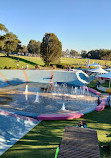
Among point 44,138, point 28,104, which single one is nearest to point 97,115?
point 44,138

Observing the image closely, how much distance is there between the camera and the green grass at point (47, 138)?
5375 millimetres

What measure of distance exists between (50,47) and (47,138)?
102 ft

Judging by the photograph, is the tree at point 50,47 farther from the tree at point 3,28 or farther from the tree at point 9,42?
the tree at point 3,28

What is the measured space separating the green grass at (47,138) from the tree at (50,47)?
92.9 ft

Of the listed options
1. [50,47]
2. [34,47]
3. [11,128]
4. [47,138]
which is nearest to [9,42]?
[50,47]

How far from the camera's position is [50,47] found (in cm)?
3541

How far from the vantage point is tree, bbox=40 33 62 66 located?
35.4 meters

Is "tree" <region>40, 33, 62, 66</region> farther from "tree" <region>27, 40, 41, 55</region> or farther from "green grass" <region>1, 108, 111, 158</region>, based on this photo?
"tree" <region>27, 40, 41, 55</region>

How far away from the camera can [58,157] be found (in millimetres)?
3814

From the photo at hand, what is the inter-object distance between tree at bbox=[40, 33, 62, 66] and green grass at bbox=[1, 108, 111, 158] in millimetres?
28319

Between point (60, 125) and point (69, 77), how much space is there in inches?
700

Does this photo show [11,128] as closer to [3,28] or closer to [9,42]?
[3,28]

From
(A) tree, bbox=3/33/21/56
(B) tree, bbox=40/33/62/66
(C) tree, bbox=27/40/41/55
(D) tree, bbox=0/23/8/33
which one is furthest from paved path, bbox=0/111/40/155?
(C) tree, bbox=27/40/41/55

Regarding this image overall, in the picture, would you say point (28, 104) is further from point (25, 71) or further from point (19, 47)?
point (19, 47)
